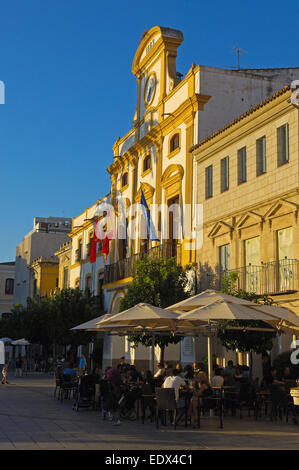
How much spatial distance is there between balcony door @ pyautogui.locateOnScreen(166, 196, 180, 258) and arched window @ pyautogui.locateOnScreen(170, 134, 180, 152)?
2437 mm

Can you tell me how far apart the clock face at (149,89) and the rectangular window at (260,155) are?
1161 centimetres

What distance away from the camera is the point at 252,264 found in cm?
2047

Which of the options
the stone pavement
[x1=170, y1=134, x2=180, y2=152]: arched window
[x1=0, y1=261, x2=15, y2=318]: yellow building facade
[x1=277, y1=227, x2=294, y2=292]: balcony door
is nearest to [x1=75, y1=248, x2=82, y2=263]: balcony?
[x1=170, y1=134, x2=180, y2=152]: arched window

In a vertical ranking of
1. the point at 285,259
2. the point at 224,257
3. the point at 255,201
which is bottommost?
the point at 285,259

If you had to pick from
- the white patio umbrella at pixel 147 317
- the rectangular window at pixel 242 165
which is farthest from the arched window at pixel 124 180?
the white patio umbrella at pixel 147 317

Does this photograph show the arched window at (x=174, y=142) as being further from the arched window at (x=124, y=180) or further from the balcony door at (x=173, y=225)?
the arched window at (x=124, y=180)

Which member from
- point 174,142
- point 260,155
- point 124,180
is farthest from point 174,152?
point 124,180

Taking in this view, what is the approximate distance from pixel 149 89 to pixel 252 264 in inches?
574

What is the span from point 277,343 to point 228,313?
6638 mm

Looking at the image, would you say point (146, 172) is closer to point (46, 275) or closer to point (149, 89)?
point (149, 89)

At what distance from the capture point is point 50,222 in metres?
72.6

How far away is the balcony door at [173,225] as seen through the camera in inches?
1029
